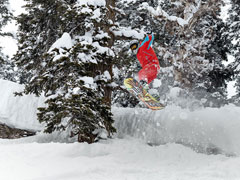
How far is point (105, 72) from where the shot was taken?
268 inches

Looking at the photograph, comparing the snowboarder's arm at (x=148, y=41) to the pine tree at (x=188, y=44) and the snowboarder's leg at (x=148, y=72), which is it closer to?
the snowboarder's leg at (x=148, y=72)

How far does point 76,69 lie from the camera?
17.8 feet

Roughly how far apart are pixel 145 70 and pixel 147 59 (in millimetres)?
455

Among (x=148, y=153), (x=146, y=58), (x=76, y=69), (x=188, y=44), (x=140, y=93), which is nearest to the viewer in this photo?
(x=76, y=69)

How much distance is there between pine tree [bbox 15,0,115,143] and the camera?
5027mm

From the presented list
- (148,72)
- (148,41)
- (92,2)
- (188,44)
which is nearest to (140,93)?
(148,72)

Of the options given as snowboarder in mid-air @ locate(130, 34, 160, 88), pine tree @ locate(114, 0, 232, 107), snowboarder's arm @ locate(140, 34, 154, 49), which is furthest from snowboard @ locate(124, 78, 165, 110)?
pine tree @ locate(114, 0, 232, 107)

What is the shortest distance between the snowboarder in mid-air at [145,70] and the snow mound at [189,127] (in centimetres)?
81

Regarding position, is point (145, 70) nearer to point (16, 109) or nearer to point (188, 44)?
point (188, 44)

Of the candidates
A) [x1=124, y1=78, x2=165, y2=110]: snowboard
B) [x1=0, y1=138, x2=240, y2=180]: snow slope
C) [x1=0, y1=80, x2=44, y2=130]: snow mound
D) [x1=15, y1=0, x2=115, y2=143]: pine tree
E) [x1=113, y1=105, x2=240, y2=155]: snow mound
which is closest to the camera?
[x1=0, y1=138, x2=240, y2=180]: snow slope

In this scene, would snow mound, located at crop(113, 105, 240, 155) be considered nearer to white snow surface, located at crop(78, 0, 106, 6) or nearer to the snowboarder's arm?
the snowboarder's arm

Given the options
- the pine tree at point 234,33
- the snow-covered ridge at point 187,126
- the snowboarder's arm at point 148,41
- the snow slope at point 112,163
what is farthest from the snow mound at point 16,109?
the pine tree at point 234,33

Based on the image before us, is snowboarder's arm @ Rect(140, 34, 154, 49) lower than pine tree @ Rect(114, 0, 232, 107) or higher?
lower

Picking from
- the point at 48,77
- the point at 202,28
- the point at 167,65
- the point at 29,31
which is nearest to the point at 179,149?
the point at 48,77
